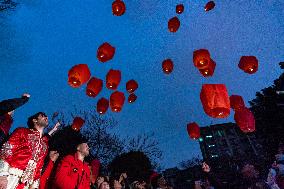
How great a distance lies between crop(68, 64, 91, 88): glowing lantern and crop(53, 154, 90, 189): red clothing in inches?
98.4

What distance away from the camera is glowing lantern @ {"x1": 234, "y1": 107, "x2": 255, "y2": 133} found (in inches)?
349

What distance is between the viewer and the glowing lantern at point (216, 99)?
674 cm

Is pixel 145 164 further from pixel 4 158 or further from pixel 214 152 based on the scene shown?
pixel 214 152

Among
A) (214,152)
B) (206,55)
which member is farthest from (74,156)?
(214,152)

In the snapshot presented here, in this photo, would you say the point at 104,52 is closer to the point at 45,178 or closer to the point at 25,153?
the point at 45,178

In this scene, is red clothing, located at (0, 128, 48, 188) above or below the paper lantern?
below

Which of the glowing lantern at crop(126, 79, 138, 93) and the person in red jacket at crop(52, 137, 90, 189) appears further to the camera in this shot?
the glowing lantern at crop(126, 79, 138, 93)

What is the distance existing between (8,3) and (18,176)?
40.4 feet

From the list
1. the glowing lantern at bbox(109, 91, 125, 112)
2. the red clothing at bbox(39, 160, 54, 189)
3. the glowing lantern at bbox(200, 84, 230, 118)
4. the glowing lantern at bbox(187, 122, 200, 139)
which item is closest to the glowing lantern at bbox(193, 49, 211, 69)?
the glowing lantern at bbox(200, 84, 230, 118)

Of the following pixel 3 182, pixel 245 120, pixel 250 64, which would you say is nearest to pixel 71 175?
pixel 3 182

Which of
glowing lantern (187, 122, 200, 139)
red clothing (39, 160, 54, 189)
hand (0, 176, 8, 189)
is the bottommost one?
hand (0, 176, 8, 189)

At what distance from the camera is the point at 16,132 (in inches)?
213

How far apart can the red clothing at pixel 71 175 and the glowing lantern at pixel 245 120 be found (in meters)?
5.43

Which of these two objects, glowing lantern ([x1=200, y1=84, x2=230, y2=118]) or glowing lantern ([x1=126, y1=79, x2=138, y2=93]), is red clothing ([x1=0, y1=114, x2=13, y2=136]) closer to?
glowing lantern ([x1=200, y1=84, x2=230, y2=118])
